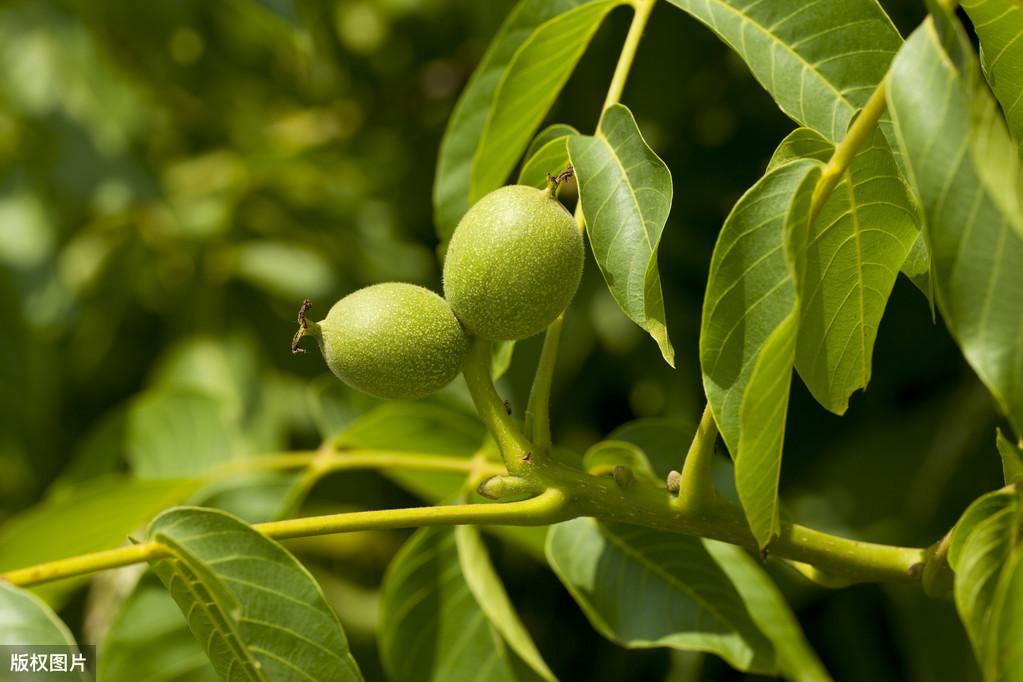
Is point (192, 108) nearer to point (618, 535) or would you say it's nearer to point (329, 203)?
point (329, 203)

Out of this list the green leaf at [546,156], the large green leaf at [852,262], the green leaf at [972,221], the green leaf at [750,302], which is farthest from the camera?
the green leaf at [546,156]

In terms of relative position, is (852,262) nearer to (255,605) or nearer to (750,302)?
(750,302)

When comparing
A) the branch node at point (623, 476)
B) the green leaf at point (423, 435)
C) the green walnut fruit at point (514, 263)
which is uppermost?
the green walnut fruit at point (514, 263)

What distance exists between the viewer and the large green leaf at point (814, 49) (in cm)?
107

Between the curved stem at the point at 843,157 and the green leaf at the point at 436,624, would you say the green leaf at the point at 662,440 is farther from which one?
the curved stem at the point at 843,157

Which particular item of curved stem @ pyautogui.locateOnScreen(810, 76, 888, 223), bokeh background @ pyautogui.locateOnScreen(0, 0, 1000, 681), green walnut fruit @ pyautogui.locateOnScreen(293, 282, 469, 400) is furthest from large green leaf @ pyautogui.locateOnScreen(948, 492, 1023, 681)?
bokeh background @ pyautogui.locateOnScreen(0, 0, 1000, 681)

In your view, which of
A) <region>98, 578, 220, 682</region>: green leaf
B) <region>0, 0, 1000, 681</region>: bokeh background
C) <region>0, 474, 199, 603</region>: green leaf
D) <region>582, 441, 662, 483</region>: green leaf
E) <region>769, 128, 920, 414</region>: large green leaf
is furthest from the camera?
<region>0, 0, 1000, 681</region>: bokeh background

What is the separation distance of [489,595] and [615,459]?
0.24 meters

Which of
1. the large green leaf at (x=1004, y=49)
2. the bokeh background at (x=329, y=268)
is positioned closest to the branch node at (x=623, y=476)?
the large green leaf at (x=1004, y=49)

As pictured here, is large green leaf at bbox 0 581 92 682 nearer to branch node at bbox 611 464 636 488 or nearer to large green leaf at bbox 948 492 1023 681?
branch node at bbox 611 464 636 488

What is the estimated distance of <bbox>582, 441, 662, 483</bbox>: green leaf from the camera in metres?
1.30

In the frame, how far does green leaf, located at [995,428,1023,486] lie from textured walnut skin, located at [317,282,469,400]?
53cm

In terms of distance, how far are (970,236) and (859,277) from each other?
0.92 feet

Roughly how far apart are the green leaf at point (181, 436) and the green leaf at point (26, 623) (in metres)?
0.82
